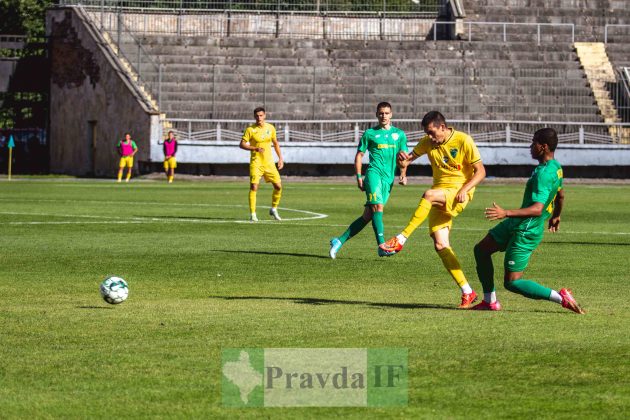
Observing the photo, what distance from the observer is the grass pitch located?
7.45 metres

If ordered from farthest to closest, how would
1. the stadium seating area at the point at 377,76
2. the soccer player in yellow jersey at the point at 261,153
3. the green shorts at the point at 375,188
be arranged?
the stadium seating area at the point at 377,76, the soccer player in yellow jersey at the point at 261,153, the green shorts at the point at 375,188

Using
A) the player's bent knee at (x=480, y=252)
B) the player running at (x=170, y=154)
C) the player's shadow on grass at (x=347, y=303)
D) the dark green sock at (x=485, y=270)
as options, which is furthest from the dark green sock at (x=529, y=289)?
the player running at (x=170, y=154)

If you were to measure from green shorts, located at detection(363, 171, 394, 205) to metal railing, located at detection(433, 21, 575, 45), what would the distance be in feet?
134

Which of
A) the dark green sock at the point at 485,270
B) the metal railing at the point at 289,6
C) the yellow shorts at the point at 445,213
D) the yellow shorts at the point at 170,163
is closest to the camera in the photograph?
the dark green sock at the point at 485,270

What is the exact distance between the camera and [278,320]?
10609 mm

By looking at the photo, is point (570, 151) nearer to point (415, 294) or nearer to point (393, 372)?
point (415, 294)

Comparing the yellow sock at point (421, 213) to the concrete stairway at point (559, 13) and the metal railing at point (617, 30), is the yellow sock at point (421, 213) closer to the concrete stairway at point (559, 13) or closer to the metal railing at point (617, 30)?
the concrete stairway at point (559, 13)

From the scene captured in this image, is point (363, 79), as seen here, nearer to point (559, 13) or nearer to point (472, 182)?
point (559, 13)

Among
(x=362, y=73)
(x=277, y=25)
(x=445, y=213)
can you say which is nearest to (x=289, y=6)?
(x=277, y=25)

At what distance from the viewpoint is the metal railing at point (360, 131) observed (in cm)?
5056

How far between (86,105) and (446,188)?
4497 cm

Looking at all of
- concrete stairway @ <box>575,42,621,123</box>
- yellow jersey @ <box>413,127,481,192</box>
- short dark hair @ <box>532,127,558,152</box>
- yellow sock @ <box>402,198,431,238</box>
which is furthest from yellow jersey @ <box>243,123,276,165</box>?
concrete stairway @ <box>575,42,621,123</box>

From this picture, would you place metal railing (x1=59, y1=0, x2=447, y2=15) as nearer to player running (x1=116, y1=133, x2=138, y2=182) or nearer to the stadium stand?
the stadium stand

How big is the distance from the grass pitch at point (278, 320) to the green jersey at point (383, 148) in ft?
3.85
